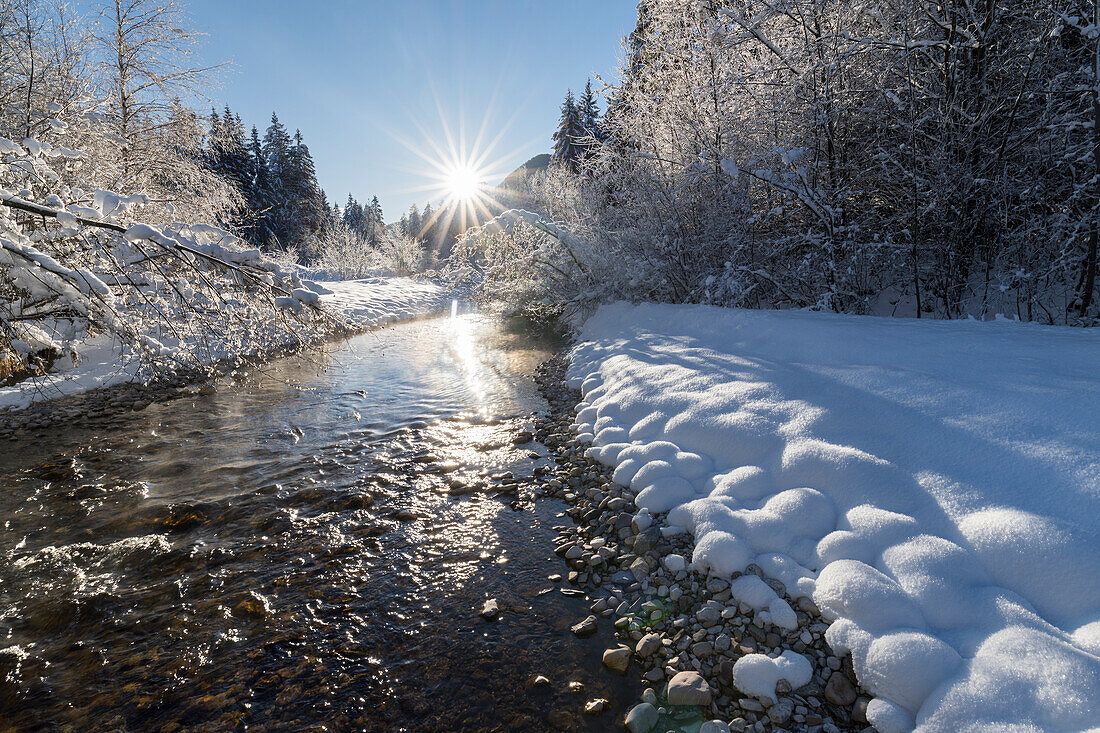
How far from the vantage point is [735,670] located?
240 centimetres

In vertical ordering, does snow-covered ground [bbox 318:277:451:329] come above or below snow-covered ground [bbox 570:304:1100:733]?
above

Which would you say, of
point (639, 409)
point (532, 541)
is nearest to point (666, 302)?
point (639, 409)

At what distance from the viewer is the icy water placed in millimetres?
2537

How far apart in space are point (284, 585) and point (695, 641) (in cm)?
295

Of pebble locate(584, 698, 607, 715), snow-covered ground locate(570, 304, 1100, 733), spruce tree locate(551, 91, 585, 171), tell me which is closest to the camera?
snow-covered ground locate(570, 304, 1100, 733)

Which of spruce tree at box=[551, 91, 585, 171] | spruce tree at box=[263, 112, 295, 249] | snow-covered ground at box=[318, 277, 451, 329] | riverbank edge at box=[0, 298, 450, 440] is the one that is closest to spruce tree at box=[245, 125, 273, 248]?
spruce tree at box=[263, 112, 295, 249]

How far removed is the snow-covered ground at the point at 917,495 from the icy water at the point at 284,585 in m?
1.23

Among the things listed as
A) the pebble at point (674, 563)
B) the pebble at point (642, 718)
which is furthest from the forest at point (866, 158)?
the pebble at point (642, 718)

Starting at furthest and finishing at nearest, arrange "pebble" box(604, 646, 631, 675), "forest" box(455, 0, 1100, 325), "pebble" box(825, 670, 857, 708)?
1. "forest" box(455, 0, 1100, 325)
2. "pebble" box(604, 646, 631, 675)
3. "pebble" box(825, 670, 857, 708)

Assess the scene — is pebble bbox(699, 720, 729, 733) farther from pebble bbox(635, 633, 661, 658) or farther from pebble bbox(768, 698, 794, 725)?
pebble bbox(635, 633, 661, 658)

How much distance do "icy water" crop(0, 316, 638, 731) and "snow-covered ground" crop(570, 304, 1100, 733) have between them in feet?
4.04

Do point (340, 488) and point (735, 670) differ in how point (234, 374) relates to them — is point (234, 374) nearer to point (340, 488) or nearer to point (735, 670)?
point (340, 488)

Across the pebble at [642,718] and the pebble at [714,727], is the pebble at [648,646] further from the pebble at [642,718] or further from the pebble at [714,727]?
the pebble at [714,727]

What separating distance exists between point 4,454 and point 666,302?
10.9 meters
